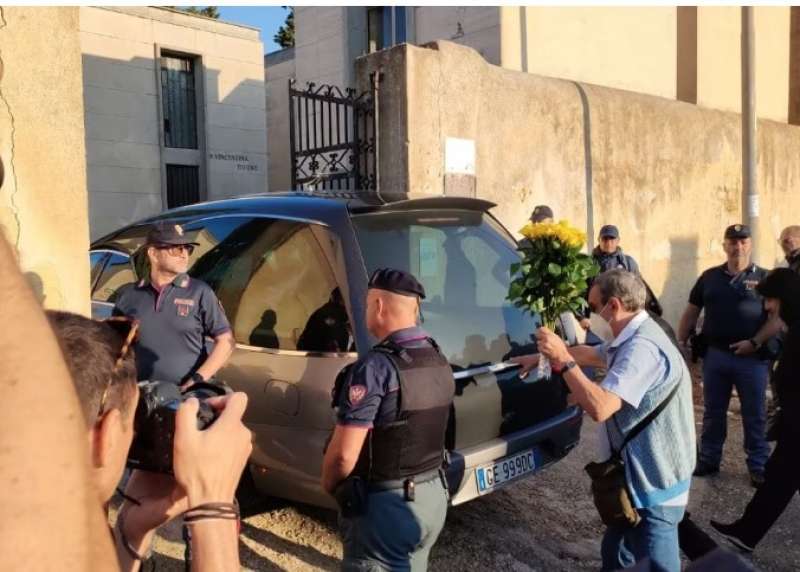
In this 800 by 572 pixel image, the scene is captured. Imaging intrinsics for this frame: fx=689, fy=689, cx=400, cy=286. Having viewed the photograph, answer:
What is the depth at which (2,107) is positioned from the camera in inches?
117

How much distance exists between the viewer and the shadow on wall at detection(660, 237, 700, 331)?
9.75 metres

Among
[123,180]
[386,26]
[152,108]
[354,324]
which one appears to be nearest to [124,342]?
[354,324]

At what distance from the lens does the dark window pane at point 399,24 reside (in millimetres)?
13117

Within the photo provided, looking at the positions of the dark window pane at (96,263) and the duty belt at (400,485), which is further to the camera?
the dark window pane at (96,263)

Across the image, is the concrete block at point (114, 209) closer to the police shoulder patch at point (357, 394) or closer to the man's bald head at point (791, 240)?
the man's bald head at point (791, 240)

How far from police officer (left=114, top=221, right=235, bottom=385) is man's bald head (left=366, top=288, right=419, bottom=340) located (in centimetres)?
127

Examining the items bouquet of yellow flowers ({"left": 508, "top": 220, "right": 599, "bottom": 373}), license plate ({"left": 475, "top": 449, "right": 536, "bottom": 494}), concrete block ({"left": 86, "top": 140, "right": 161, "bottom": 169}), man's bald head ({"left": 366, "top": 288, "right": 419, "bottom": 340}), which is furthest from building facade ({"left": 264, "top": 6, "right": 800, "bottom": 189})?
man's bald head ({"left": 366, "top": 288, "right": 419, "bottom": 340})

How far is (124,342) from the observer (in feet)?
4.55

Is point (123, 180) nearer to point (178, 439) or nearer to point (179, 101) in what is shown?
point (179, 101)

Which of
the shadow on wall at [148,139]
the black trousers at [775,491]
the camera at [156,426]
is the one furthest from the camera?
the shadow on wall at [148,139]

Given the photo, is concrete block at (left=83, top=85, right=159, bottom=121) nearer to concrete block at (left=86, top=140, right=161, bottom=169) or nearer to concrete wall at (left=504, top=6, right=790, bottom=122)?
concrete block at (left=86, top=140, right=161, bottom=169)

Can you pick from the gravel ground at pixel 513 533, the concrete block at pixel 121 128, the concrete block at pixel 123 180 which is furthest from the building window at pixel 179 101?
the gravel ground at pixel 513 533

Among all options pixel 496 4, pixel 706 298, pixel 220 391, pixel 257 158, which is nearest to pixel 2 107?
pixel 220 391

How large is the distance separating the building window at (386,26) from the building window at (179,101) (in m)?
3.88
